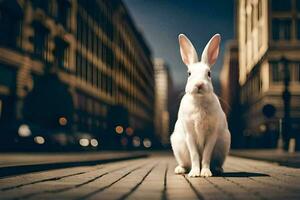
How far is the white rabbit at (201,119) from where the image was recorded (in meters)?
7.08

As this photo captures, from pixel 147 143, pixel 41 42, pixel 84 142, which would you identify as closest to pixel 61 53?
pixel 41 42

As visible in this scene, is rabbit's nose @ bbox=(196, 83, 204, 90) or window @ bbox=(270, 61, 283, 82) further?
window @ bbox=(270, 61, 283, 82)

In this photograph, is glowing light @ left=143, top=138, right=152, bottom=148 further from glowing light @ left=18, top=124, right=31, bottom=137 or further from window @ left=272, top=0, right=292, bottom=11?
glowing light @ left=18, top=124, right=31, bottom=137

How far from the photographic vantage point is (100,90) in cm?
5947

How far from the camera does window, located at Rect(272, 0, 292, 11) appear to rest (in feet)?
183

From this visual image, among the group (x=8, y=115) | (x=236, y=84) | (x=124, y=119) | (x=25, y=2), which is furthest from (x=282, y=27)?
(x=236, y=84)

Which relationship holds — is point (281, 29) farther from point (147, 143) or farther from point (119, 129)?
point (147, 143)

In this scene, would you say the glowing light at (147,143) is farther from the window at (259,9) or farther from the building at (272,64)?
the window at (259,9)

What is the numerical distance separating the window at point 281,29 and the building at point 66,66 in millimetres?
19621

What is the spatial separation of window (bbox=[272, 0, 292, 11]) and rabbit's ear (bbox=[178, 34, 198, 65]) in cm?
5111

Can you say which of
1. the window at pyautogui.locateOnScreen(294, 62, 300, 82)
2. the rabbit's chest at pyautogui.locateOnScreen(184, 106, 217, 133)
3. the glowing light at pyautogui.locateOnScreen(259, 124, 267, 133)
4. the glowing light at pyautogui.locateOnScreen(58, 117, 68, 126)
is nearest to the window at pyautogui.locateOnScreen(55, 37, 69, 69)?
the glowing light at pyautogui.locateOnScreen(58, 117, 68, 126)

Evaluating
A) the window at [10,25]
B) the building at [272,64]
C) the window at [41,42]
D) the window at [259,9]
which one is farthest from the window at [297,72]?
the window at [10,25]

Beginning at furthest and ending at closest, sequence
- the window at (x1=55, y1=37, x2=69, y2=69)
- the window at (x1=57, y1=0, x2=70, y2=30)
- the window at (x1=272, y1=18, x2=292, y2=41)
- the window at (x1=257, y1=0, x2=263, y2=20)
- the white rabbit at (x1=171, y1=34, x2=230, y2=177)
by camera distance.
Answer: the window at (x1=257, y1=0, x2=263, y2=20) < the window at (x1=272, y1=18, x2=292, y2=41) < the window at (x1=57, y1=0, x2=70, y2=30) < the window at (x1=55, y1=37, x2=69, y2=69) < the white rabbit at (x1=171, y1=34, x2=230, y2=177)

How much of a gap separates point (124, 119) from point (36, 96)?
23.4 m
